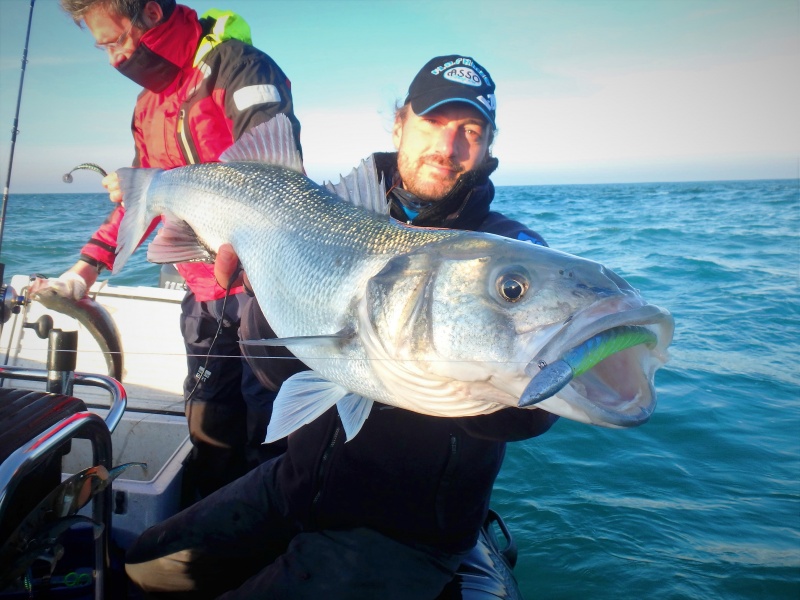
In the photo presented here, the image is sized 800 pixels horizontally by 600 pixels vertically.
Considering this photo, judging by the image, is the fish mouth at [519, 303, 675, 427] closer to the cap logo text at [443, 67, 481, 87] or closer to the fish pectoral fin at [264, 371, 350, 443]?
the fish pectoral fin at [264, 371, 350, 443]

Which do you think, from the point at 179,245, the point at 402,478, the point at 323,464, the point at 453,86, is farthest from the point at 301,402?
the point at 453,86

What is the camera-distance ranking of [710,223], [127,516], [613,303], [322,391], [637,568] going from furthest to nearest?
[710,223] < [637,568] < [127,516] < [322,391] < [613,303]

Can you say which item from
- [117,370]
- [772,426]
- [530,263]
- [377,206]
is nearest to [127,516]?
[117,370]

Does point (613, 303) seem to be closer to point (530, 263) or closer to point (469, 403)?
point (530, 263)

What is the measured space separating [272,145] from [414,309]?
1.47 metres

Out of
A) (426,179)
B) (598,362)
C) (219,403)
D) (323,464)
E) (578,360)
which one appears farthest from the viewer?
(219,403)

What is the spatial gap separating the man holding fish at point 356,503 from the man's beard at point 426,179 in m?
0.14

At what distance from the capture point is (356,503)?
2.20 m

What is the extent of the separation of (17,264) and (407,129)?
43.6 feet

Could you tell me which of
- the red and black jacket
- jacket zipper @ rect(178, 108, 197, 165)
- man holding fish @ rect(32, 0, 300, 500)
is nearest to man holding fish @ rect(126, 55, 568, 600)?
man holding fish @ rect(32, 0, 300, 500)

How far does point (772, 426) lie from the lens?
5.77m

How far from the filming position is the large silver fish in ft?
4.28

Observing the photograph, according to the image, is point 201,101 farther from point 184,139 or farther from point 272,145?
point 272,145

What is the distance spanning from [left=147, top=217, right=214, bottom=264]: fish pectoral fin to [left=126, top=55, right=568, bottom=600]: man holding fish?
10.0 inches
